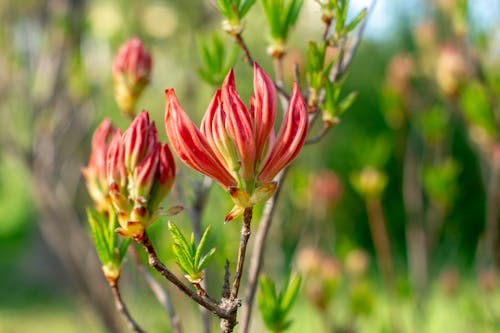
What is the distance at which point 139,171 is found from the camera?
0.70 m

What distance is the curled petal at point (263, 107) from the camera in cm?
63

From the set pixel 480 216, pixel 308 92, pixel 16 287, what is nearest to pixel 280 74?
pixel 308 92

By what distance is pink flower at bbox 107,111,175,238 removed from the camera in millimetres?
698

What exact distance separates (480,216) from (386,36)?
101 inches

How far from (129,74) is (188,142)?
50 cm

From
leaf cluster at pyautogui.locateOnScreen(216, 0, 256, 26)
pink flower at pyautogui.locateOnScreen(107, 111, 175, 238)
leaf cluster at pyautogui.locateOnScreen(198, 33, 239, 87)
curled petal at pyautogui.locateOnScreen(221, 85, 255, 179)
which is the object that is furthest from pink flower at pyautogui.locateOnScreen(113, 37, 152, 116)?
curled petal at pyautogui.locateOnScreen(221, 85, 255, 179)

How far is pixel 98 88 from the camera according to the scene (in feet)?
8.89

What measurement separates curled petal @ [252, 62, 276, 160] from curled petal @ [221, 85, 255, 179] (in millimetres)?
11

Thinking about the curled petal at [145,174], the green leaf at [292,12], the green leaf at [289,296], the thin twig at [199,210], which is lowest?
the green leaf at [289,296]

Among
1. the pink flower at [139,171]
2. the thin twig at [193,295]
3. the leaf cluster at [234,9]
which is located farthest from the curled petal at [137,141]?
the leaf cluster at [234,9]

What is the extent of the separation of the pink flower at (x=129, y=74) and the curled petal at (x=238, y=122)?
1.63 ft

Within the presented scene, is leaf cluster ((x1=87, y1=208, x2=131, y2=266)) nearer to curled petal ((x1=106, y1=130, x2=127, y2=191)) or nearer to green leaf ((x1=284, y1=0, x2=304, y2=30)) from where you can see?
curled petal ((x1=106, y1=130, x2=127, y2=191))

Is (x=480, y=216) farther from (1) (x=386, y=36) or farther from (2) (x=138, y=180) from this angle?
(2) (x=138, y=180)

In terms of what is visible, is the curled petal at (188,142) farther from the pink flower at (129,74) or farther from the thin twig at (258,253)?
the pink flower at (129,74)
